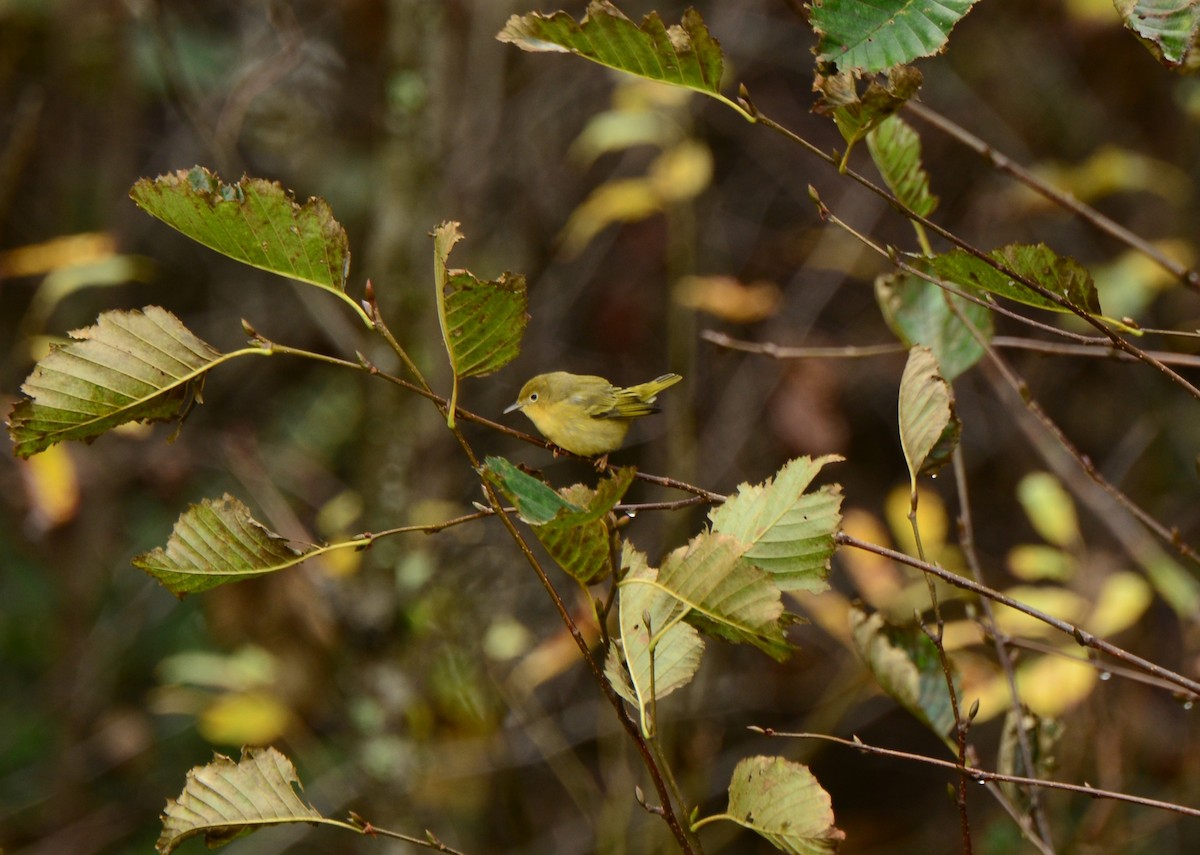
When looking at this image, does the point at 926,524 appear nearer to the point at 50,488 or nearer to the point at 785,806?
the point at 785,806

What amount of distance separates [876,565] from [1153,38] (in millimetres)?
2014

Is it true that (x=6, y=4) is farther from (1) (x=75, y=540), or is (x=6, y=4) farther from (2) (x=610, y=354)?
(2) (x=610, y=354)

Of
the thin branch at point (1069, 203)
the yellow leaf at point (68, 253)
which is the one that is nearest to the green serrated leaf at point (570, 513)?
the thin branch at point (1069, 203)

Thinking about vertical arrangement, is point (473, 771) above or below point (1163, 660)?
below

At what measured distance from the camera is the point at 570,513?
2.40ft

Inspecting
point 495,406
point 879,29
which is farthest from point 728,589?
point 495,406

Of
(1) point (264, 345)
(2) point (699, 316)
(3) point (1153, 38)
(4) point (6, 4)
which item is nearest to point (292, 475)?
(2) point (699, 316)

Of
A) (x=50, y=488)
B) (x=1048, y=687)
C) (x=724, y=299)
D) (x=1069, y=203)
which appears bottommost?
(x=50, y=488)

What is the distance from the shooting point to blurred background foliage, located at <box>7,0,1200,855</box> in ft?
8.71

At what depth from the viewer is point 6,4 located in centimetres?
417

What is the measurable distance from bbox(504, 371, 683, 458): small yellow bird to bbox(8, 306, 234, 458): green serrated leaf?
1.03m

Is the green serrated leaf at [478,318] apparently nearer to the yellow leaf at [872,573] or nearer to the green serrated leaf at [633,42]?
the green serrated leaf at [633,42]

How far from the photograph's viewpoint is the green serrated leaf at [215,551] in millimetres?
904

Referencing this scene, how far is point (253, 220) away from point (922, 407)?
545mm
